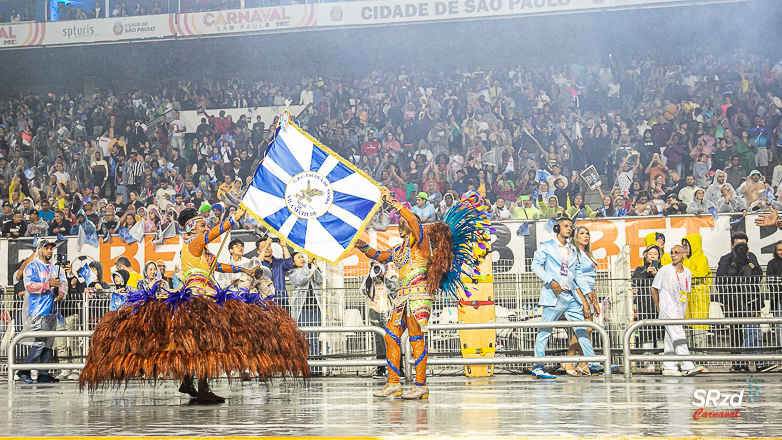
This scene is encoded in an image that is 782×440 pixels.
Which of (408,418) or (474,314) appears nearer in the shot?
(408,418)

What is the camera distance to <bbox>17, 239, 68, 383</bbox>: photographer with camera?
33.4 ft

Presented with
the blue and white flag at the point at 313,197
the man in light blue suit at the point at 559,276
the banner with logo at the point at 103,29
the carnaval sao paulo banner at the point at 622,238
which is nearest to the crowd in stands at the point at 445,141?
the carnaval sao paulo banner at the point at 622,238

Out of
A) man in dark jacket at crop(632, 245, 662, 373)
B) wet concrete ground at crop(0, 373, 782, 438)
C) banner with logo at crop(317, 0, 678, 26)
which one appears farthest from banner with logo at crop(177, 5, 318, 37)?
wet concrete ground at crop(0, 373, 782, 438)

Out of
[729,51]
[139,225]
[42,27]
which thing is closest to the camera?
[139,225]

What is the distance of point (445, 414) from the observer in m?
4.94

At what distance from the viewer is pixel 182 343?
5.45 metres

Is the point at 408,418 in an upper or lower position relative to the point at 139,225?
lower

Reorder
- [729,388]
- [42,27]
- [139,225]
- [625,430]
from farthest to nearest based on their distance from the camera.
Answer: [42,27]
[139,225]
[729,388]
[625,430]

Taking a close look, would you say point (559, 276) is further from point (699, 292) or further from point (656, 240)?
point (656, 240)

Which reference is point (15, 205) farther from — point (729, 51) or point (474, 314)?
point (729, 51)

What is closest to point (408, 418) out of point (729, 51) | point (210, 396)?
point (210, 396)

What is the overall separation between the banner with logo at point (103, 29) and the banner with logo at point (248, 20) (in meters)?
0.81

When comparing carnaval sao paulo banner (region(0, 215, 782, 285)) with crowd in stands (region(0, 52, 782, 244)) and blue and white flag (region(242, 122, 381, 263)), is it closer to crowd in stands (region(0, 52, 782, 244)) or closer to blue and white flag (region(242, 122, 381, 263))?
crowd in stands (region(0, 52, 782, 244))

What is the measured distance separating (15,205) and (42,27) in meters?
4.86
